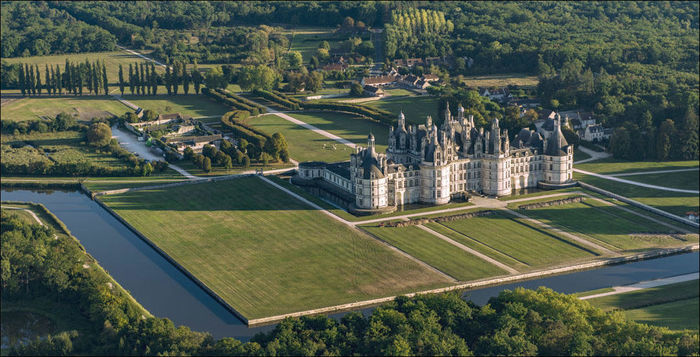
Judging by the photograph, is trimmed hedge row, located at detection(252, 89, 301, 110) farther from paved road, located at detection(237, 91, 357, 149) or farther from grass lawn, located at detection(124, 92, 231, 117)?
grass lawn, located at detection(124, 92, 231, 117)

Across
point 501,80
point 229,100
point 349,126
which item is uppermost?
point 501,80

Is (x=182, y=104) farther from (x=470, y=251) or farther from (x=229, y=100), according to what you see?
(x=470, y=251)

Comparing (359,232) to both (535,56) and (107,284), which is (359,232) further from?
(535,56)

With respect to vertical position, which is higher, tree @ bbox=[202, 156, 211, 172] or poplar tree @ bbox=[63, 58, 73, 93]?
poplar tree @ bbox=[63, 58, 73, 93]

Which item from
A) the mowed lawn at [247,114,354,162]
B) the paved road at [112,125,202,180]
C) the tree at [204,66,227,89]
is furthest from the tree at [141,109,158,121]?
the tree at [204,66,227,89]

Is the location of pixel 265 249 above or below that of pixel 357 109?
below

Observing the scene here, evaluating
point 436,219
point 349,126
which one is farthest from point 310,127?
point 436,219

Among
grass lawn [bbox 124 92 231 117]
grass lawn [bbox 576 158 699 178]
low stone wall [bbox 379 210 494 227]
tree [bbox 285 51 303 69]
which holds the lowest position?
low stone wall [bbox 379 210 494 227]

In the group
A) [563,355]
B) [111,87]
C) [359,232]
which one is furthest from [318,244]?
[111,87]
